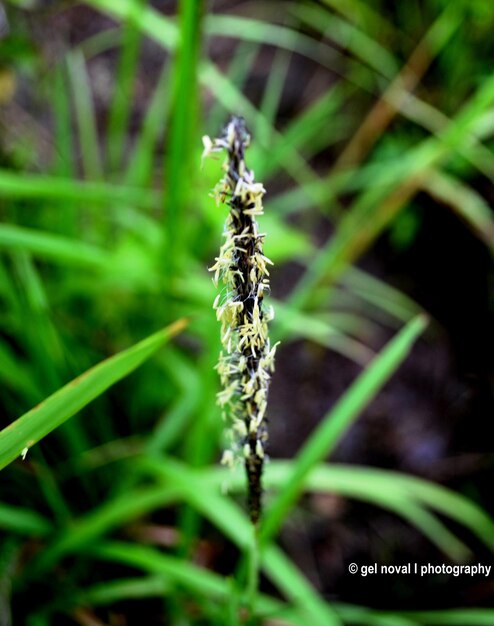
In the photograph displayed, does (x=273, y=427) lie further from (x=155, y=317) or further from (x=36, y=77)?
(x=36, y=77)

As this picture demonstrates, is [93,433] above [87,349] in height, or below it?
below

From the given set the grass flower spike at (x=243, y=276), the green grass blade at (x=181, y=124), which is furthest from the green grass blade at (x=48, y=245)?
the grass flower spike at (x=243, y=276)

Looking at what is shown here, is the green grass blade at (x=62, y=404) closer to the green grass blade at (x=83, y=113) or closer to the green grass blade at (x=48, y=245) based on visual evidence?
the green grass blade at (x=48, y=245)

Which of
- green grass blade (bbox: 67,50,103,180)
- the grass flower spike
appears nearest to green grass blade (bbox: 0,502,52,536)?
the grass flower spike

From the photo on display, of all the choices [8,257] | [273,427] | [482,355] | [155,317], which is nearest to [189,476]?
[155,317]

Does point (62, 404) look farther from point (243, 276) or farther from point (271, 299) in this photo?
point (271, 299)

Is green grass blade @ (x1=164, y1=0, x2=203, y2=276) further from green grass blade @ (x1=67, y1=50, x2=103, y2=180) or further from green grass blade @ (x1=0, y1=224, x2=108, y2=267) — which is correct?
green grass blade @ (x1=67, y1=50, x2=103, y2=180)
